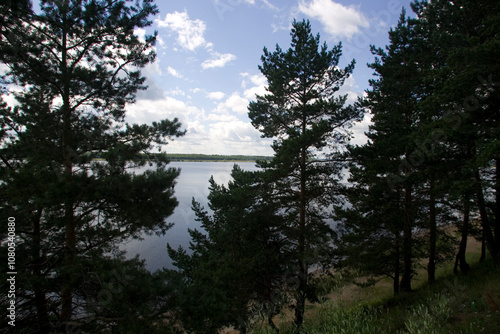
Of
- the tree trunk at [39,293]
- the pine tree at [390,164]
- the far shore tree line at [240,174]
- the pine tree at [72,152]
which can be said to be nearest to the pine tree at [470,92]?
the far shore tree line at [240,174]

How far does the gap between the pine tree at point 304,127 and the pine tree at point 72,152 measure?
4684 millimetres

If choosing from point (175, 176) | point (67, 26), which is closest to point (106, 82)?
point (67, 26)

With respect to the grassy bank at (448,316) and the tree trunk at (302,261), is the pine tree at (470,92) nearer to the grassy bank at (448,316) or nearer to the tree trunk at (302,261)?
the grassy bank at (448,316)

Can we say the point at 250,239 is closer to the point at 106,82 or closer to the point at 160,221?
the point at 160,221

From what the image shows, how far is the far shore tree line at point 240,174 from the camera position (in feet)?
16.5

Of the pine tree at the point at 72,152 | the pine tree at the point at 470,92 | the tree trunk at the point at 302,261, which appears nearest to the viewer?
the pine tree at the point at 72,152

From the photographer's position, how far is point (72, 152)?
555cm

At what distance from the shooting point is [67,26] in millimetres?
5594

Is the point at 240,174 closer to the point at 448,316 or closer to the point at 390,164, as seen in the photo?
the point at 390,164

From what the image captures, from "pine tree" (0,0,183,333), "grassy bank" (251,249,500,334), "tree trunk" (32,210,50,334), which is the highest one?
"pine tree" (0,0,183,333)

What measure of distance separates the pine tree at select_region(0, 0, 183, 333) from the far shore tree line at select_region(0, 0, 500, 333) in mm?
37

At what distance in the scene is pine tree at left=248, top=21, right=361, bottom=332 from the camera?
9414mm

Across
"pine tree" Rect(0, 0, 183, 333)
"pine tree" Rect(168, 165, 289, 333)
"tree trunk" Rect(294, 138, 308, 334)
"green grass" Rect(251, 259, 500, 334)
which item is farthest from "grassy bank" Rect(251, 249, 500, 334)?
"pine tree" Rect(0, 0, 183, 333)

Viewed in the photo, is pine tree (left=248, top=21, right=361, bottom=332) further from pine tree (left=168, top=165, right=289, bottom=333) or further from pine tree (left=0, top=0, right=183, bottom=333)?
pine tree (left=0, top=0, right=183, bottom=333)
